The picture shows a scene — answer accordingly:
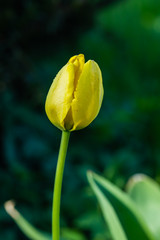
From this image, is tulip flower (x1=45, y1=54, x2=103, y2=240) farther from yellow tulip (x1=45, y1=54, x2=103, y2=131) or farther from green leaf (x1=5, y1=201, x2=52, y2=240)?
green leaf (x1=5, y1=201, x2=52, y2=240)

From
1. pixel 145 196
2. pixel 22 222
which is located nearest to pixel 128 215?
pixel 145 196

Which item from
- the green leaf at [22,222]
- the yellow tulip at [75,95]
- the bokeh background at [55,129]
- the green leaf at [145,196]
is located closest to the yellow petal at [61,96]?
the yellow tulip at [75,95]

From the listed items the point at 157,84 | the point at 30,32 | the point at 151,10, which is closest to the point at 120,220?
the point at 30,32

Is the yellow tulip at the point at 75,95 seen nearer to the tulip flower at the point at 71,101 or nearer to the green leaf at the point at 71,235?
the tulip flower at the point at 71,101

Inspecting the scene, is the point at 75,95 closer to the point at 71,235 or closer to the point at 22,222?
the point at 22,222

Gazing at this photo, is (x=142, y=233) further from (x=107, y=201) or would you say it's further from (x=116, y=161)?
(x=116, y=161)
